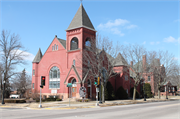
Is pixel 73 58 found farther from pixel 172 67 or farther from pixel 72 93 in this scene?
pixel 172 67

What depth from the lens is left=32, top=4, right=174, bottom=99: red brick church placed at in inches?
1521

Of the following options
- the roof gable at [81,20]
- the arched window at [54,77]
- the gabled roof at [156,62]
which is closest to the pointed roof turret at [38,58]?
the arched window at [54,77]

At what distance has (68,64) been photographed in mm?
40531

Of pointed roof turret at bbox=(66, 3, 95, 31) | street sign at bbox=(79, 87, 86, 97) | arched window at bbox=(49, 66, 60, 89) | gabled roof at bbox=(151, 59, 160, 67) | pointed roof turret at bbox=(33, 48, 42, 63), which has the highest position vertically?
pointed roof turret at bbox=(66, 3, 95, 31)

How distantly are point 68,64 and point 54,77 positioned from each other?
5.52 meters

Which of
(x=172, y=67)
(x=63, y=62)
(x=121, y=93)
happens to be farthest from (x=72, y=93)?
(x=172, y=67)

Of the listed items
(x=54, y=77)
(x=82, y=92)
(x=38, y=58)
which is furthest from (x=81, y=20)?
(x=38, y=58)

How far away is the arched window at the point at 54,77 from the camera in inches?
1682

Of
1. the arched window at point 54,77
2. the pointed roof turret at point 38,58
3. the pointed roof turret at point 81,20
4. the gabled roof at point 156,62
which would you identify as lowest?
the arched window at point 54,77

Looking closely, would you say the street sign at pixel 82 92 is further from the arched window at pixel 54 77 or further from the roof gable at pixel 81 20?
the roof gable at pixel 81 20

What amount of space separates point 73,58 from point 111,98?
39.6 feet

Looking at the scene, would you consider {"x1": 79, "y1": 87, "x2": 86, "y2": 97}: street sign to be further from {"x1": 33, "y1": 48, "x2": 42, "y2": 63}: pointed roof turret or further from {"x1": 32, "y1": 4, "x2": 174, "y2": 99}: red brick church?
{"x1": 33, "y1": 48, "x2": 42, "y2": 63}: pointed roof turret

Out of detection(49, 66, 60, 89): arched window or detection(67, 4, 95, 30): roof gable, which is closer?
detection(67, 4, 95, 30): roof gable

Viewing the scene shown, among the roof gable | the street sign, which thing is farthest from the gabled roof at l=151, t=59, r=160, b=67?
the street sign
